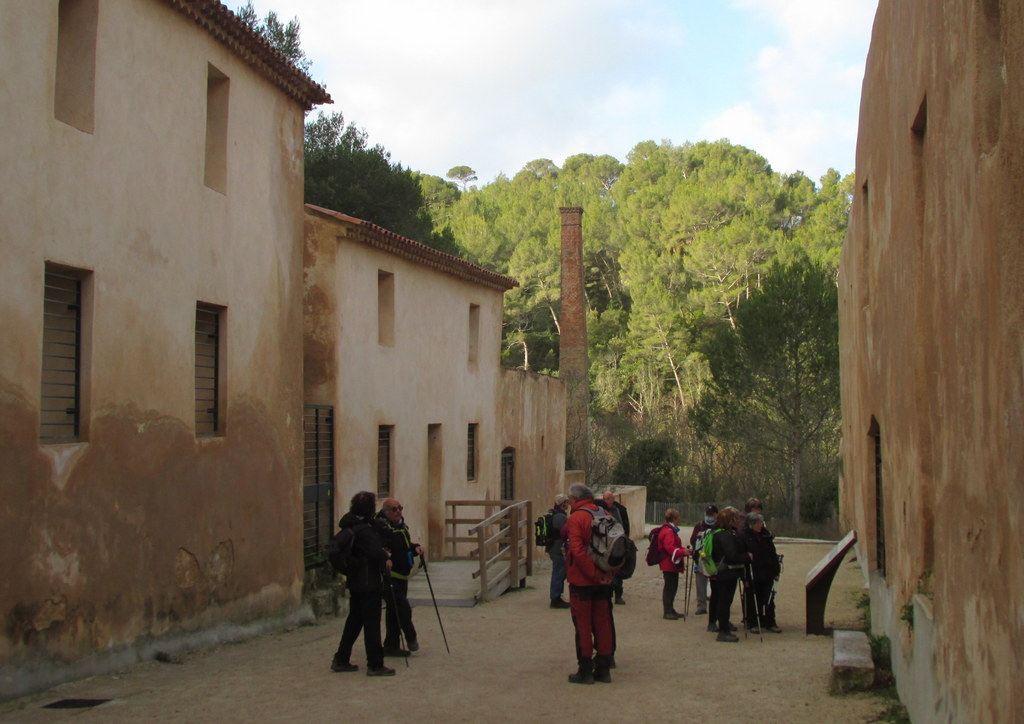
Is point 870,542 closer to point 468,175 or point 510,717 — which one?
point 510,717

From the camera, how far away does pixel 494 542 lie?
19.9 m

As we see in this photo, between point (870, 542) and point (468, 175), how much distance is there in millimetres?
105207

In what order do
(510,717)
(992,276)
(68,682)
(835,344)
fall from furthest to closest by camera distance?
1. (835,344)
2. (68,682)
3. (510,717)
4. (992,276)

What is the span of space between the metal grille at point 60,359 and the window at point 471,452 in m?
14.6

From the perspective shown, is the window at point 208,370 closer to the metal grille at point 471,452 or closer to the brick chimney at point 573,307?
the metal grille at point 471,452

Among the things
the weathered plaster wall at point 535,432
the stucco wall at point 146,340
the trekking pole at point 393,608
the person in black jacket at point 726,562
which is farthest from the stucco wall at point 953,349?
the weathered plaster wall at point 535,432

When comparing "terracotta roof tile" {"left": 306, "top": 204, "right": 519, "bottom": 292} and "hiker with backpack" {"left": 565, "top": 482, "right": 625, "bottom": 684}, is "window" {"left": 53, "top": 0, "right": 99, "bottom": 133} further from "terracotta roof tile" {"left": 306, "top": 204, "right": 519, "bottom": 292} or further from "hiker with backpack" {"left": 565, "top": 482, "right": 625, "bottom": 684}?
"terracotta roof tile" {"left": 306, "top": 204, "right": 519, "bottom": 292}

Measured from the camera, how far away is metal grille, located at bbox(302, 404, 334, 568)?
16.0 metres

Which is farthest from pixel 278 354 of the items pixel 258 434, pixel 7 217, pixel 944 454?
pixel 944 454

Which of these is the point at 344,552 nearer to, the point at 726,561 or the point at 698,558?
the point at 726,561

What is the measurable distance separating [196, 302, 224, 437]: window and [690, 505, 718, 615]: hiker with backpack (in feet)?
18.9

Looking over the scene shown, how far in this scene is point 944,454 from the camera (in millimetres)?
6340

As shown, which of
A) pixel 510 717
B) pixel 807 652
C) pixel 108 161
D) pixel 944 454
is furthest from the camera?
pixel 807 652

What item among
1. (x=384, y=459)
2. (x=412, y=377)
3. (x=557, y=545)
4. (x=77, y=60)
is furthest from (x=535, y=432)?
(x=77, y=60)
